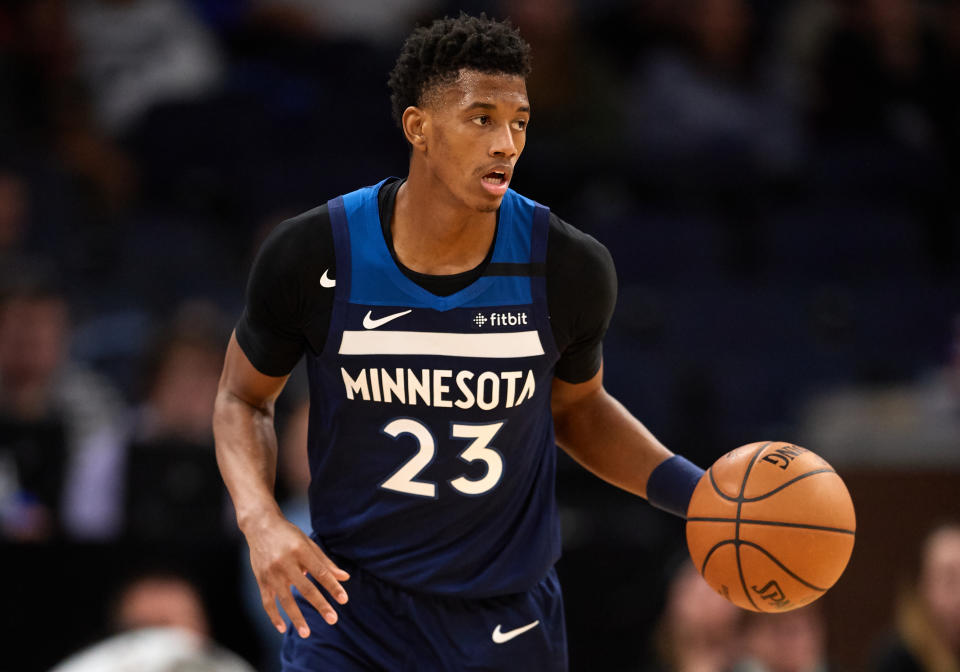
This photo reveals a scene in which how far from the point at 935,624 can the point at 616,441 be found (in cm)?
278

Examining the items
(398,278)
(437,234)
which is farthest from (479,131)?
(398,278)

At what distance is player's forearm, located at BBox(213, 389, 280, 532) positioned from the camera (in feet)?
10.9

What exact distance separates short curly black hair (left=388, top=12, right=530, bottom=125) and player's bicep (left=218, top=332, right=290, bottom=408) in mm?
856

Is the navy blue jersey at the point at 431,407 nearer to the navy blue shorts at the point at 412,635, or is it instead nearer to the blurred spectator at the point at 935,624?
the navy blue shorts at the point at 412,635

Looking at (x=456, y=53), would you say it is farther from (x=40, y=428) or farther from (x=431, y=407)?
(x=40, y=428)

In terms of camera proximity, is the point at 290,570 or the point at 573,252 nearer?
the point at 290,570

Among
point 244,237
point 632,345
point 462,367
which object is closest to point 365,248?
point 462,367

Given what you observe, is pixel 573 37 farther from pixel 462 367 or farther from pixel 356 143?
pixel 462 367

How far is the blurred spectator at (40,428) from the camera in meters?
6.14

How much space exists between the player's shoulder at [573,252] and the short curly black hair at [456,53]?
0.47 meters

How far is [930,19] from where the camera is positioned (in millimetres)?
9758

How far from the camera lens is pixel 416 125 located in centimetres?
343

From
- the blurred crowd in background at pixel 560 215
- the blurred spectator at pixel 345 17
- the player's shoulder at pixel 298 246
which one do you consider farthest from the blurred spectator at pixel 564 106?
the player's shoulder at pixel 298 246

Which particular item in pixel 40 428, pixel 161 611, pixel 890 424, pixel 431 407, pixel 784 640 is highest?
pixel 431 407
